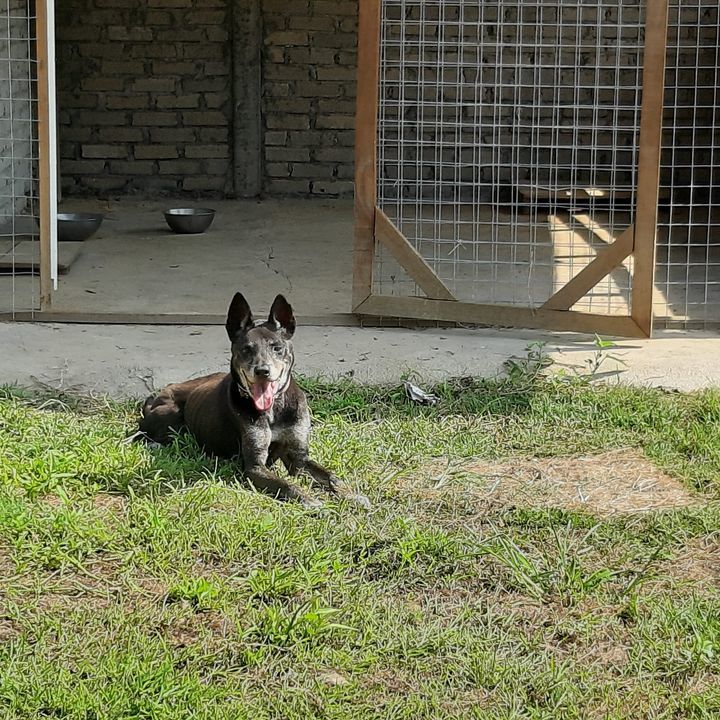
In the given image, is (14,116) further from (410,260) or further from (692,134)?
(692,134)

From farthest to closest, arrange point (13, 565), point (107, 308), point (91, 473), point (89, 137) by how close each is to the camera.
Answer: point (89, 137) → point (107, 308) → point (91, 473) → point (13, 565)

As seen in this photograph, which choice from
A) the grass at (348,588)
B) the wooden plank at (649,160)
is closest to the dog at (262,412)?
the grass at (348,588)

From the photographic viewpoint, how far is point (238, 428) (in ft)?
14.9

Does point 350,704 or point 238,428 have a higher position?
point 238,428

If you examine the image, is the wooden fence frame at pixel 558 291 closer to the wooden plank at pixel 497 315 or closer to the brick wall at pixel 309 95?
the wooden plank at pixel 497 315

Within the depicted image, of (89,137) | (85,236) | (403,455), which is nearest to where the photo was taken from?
(403,455)

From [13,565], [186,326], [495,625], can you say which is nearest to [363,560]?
[495,625]

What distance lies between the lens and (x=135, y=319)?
22.0ft

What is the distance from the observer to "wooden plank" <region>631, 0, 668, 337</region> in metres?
6.09

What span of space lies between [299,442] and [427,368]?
153 centimetres

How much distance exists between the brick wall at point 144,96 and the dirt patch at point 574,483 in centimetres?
738

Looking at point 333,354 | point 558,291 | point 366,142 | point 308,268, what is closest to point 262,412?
point 333,354

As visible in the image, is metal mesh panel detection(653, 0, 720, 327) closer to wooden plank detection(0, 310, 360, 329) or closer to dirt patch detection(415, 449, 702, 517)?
wooden plank detection(0, 310, 360, 329)

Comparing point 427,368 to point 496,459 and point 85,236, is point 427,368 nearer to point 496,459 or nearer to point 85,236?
point 496,459
